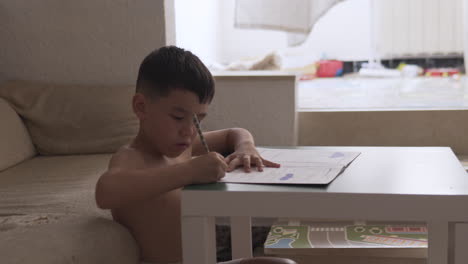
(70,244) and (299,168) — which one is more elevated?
(299,168)

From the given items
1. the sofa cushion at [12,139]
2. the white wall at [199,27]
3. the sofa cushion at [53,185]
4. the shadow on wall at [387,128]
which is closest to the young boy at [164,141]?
the sofa cushion at [53,185]

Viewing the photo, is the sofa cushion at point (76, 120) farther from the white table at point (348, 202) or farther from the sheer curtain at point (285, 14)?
the white table at point (348, 202)

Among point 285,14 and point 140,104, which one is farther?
point 285,14

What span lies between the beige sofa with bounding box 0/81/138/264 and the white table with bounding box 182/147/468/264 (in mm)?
284

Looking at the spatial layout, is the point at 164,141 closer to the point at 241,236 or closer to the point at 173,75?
the point at 173,75

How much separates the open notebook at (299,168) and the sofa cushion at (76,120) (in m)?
0.96

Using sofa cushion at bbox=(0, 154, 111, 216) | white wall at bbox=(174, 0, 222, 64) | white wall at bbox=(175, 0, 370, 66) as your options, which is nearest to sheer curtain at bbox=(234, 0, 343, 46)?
white wall at bbox=(174, 0, 222, 64)

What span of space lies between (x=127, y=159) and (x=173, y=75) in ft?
0.54

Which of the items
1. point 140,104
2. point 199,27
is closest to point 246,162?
point 140,104

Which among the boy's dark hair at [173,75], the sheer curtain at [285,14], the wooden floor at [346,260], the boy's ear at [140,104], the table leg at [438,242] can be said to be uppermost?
the sheer curtain at [285,14]

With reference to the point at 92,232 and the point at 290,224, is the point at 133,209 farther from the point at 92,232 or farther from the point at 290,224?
the point at 290,224

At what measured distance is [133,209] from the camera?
3.53 ft

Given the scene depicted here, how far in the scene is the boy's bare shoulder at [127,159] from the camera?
1.00m

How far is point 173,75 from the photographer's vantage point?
1040 mm
